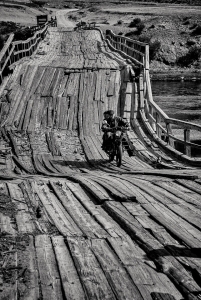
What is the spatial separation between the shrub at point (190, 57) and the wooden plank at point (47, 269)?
59.1 m

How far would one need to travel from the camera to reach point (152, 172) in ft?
38.4

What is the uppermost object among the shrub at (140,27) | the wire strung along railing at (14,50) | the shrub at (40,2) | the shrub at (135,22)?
the shrub at (40,2)

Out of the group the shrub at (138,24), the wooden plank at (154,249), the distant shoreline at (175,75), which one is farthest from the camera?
the shrub at (138,24)

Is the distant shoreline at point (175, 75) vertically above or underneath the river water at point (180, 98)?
above

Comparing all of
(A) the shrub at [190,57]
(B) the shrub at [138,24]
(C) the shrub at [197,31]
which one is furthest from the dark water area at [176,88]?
(B) the shrub at [138,24]

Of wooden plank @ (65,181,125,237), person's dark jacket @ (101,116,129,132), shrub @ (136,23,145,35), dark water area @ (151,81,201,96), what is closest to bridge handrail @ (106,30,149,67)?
dark water area @ (151,81,201,96)

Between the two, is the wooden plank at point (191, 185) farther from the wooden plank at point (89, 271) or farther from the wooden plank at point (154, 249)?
the wooden plank at point (89, 271)

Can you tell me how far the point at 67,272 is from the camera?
5785 mm

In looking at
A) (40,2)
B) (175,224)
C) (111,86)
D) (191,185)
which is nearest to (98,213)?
(175,224)

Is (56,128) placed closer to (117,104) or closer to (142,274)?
(117,104)

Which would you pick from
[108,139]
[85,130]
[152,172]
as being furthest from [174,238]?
[85,130]

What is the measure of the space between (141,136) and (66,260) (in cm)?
1125

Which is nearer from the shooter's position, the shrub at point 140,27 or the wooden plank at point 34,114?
the wooden plank at point 34,114

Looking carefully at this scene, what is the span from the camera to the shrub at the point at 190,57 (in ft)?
210
